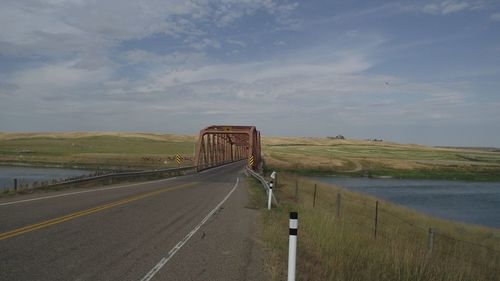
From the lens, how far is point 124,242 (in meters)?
9.35

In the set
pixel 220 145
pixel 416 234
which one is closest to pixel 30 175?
pixel 220 145

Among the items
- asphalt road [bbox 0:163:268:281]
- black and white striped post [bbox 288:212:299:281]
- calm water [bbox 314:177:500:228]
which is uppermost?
black and white striped post [bbox 288:212:299:281]

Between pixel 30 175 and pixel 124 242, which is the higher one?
pixel 124 242

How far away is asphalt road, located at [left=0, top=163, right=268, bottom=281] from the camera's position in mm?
7094

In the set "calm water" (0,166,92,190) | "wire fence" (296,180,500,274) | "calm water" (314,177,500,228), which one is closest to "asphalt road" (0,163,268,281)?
"wire fence" (296,180,500,274)

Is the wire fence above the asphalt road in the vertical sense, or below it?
below

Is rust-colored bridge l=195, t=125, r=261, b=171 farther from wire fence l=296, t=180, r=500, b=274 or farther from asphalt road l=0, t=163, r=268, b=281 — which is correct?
asphalt road l=0, t=163, r=268, b=281

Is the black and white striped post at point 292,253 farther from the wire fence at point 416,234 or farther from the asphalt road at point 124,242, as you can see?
the wire fence at point 416,234

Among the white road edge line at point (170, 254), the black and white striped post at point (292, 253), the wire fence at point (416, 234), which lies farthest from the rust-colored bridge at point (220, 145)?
the black and white striped post at point (292, 253)

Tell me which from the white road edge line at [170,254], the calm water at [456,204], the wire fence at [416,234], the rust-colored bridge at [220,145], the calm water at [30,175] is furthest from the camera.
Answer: the rust-colored bridge at [220,145]

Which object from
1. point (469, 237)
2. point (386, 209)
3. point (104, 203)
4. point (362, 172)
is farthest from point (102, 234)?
point (362, 172)

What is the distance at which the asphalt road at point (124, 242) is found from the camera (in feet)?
23.3

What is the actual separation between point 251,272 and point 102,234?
4054 millimetres

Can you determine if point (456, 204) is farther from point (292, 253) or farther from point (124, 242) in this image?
point (292, 253)
